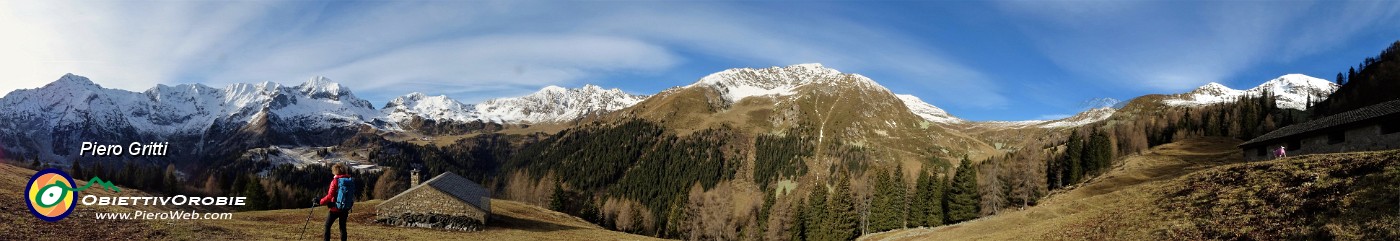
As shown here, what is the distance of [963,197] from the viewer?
317 feet

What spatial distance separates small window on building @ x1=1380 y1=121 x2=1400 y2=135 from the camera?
4388 cm

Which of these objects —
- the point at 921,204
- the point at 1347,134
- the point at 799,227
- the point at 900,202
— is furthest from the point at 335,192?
the point at 799,227

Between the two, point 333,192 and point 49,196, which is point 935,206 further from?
point 49,196

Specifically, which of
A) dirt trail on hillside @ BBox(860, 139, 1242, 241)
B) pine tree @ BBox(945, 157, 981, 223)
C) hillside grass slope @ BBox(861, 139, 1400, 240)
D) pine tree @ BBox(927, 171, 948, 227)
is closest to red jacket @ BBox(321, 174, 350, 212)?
hillside grass slope @ BBox(861, 139, 1400, 240)

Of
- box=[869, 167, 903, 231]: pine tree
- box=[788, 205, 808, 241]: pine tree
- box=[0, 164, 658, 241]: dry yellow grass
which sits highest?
box=[0, 164, 658, 241]: dry yellow grass

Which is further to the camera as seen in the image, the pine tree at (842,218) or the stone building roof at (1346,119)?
the pine tree at (842,218)

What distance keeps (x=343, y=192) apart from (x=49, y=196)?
23442 millimetres

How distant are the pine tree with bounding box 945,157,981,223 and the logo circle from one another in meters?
96.0

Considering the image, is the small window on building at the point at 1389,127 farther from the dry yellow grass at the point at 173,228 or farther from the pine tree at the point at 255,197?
the pine tree at the point at 255,197

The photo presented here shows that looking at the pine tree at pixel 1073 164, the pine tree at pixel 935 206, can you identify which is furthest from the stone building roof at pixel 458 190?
the pine tree at pixel 1073 164

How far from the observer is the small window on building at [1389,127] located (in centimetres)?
4388

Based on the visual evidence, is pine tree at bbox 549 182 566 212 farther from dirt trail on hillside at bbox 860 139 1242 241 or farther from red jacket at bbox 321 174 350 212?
red jacket at bbox 321 174 350 212

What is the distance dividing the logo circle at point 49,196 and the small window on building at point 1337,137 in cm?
8203

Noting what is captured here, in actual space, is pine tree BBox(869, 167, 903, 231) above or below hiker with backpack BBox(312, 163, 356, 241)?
below
